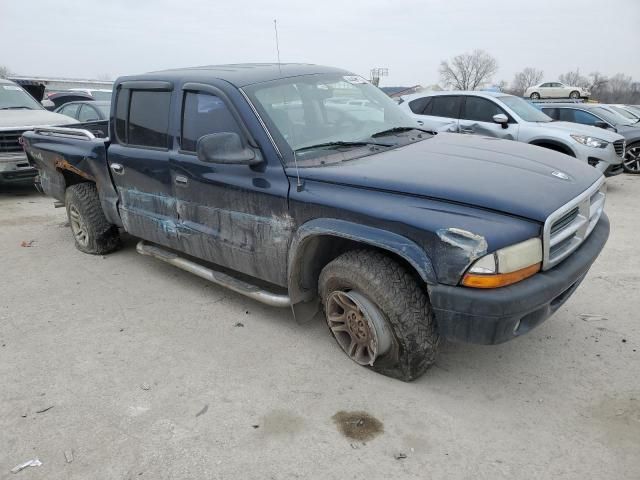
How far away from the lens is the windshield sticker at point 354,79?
13.2 feet

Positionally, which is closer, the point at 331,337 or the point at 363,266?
the point at 363,266

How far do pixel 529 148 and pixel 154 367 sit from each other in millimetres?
2979

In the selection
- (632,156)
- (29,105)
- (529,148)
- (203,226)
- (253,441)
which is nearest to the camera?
(253,441)

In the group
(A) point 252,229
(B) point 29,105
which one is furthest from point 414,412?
(B) point 29,105

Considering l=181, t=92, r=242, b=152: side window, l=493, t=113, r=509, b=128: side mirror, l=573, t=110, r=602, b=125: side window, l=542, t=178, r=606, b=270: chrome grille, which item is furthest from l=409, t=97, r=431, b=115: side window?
l=542, t=178, r=606, b=270: chrome grille

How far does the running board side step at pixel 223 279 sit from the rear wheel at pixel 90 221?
81cm

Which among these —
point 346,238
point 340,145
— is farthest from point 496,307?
point 340,145

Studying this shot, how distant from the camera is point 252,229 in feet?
11.0

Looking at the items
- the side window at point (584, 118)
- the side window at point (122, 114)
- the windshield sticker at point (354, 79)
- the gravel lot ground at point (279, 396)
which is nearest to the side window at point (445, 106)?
the side window at point (584, 118)

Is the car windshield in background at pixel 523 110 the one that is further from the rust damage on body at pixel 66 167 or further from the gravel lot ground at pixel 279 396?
the rust damage on body at pixel 66 167

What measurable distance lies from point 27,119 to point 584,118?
10743 mm

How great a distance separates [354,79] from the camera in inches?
162

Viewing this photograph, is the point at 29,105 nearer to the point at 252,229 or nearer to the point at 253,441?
the point at 252,229

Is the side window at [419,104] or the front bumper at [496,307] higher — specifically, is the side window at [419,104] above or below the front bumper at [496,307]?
above
